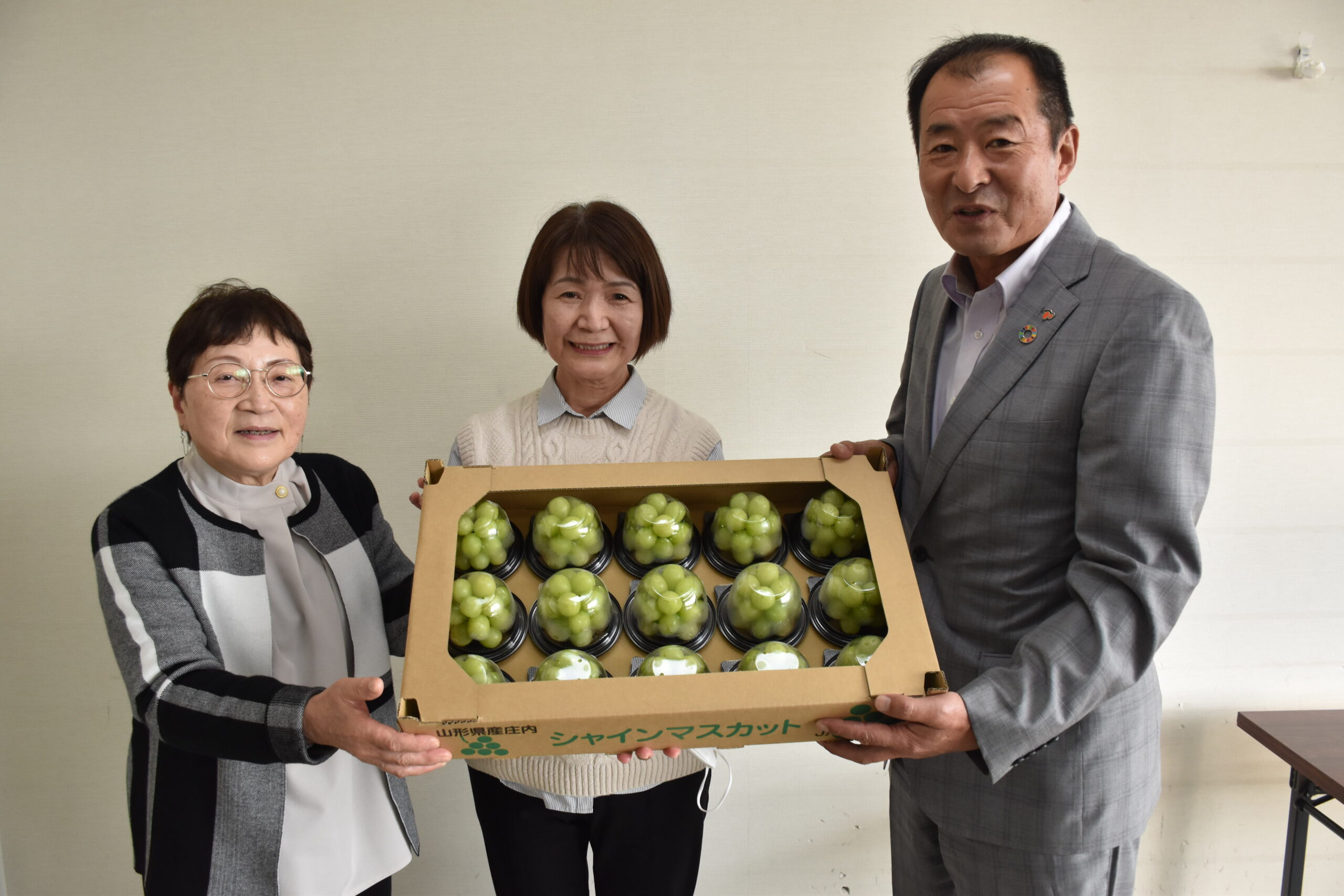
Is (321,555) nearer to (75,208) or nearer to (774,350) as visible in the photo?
(774,350)

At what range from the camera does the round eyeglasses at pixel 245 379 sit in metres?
1.46

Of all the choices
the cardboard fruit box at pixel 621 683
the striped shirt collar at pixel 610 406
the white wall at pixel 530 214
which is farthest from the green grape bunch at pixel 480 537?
the white wall at pixel 530 214

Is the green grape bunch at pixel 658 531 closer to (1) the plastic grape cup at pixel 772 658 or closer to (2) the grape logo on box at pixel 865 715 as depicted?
(1) the plastic grape cup at pixel 772 658

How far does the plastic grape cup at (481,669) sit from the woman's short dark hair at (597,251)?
85cm

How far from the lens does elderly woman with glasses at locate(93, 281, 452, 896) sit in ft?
4.45

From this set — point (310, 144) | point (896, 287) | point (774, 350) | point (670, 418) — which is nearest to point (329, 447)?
point (310, 144)

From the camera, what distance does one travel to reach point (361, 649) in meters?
1.61

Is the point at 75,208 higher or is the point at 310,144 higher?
the point at 310,144

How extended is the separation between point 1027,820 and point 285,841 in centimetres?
142

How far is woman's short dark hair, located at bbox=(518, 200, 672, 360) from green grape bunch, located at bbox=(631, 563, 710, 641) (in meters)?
0.67

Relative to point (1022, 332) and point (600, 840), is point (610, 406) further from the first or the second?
point (600, 840)

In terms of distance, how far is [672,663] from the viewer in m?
1.29

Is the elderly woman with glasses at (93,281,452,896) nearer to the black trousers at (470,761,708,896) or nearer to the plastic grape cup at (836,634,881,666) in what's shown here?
the black trousers at (470,761,708,896)

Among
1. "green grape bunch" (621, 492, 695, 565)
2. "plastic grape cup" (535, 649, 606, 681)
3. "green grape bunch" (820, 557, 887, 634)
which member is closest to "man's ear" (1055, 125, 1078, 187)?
"green grape bunch" (820, 557, 887, 634)
